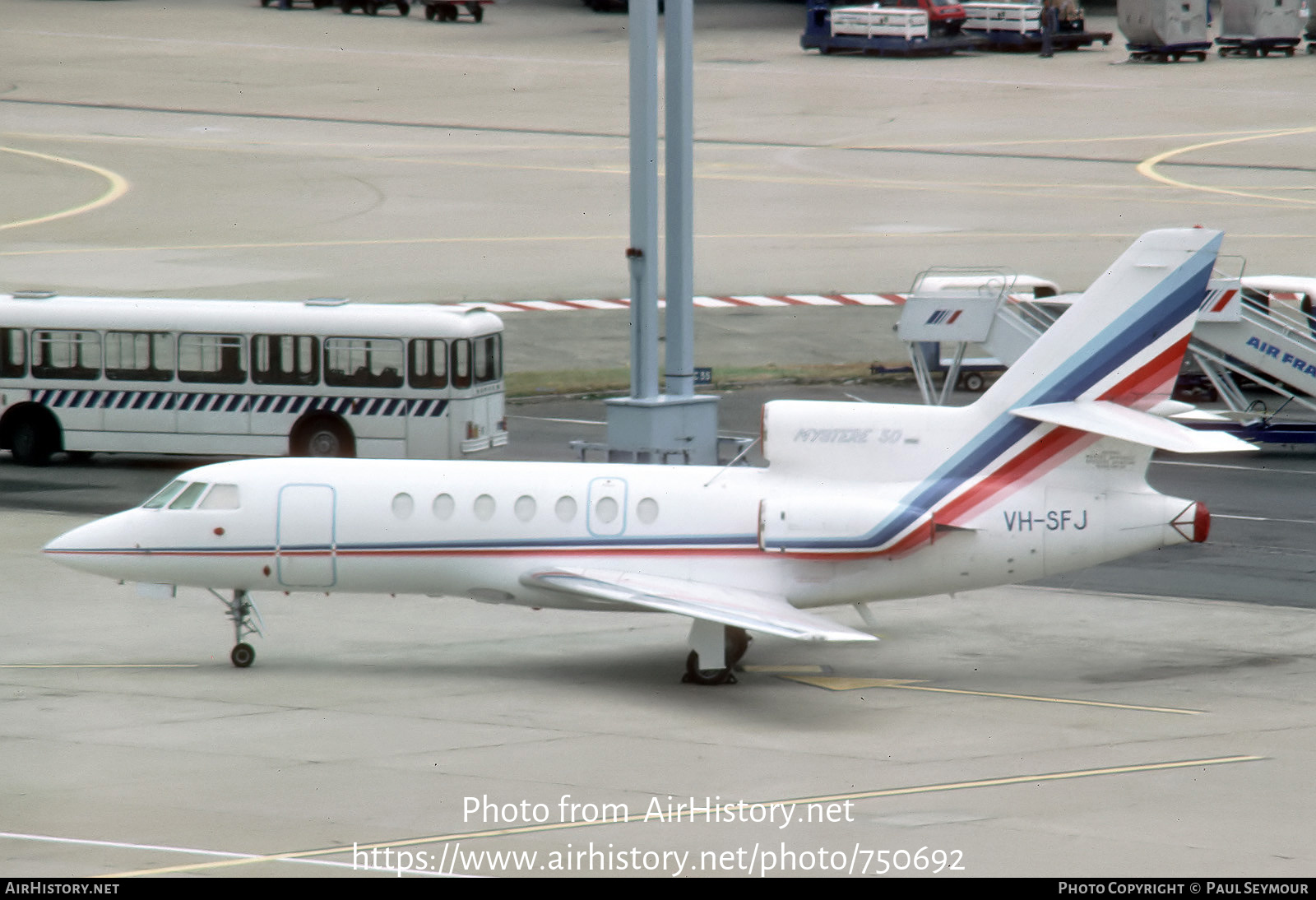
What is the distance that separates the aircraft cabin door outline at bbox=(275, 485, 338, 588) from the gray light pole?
27.4 feet

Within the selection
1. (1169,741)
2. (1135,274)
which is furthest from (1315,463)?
(1169,741)

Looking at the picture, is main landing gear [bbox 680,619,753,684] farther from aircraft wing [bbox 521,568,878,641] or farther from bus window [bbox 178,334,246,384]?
bus window [bbox 178,334,246,384]

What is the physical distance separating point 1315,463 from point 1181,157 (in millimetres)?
38729

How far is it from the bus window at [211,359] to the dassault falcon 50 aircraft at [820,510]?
1398 cm

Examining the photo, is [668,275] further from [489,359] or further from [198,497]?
[198,497]

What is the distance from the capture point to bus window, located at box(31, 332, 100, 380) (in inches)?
1549

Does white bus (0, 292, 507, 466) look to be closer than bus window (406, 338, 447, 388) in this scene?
No

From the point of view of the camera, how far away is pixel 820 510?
24.3m

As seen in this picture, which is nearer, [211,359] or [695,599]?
[695,599]

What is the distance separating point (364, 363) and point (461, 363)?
6.65 ft

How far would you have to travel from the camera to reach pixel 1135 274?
80.9 feet

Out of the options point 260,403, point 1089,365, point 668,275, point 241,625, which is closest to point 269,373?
point 260,403

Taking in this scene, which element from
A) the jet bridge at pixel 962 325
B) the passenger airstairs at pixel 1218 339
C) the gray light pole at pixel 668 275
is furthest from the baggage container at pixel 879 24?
the gray light pole at pixel 668 275

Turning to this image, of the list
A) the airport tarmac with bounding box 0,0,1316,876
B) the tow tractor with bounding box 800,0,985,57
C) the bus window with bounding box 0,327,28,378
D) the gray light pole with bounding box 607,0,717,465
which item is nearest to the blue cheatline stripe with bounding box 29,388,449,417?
the airport tarmac with bounding box 0,0,1316,876
